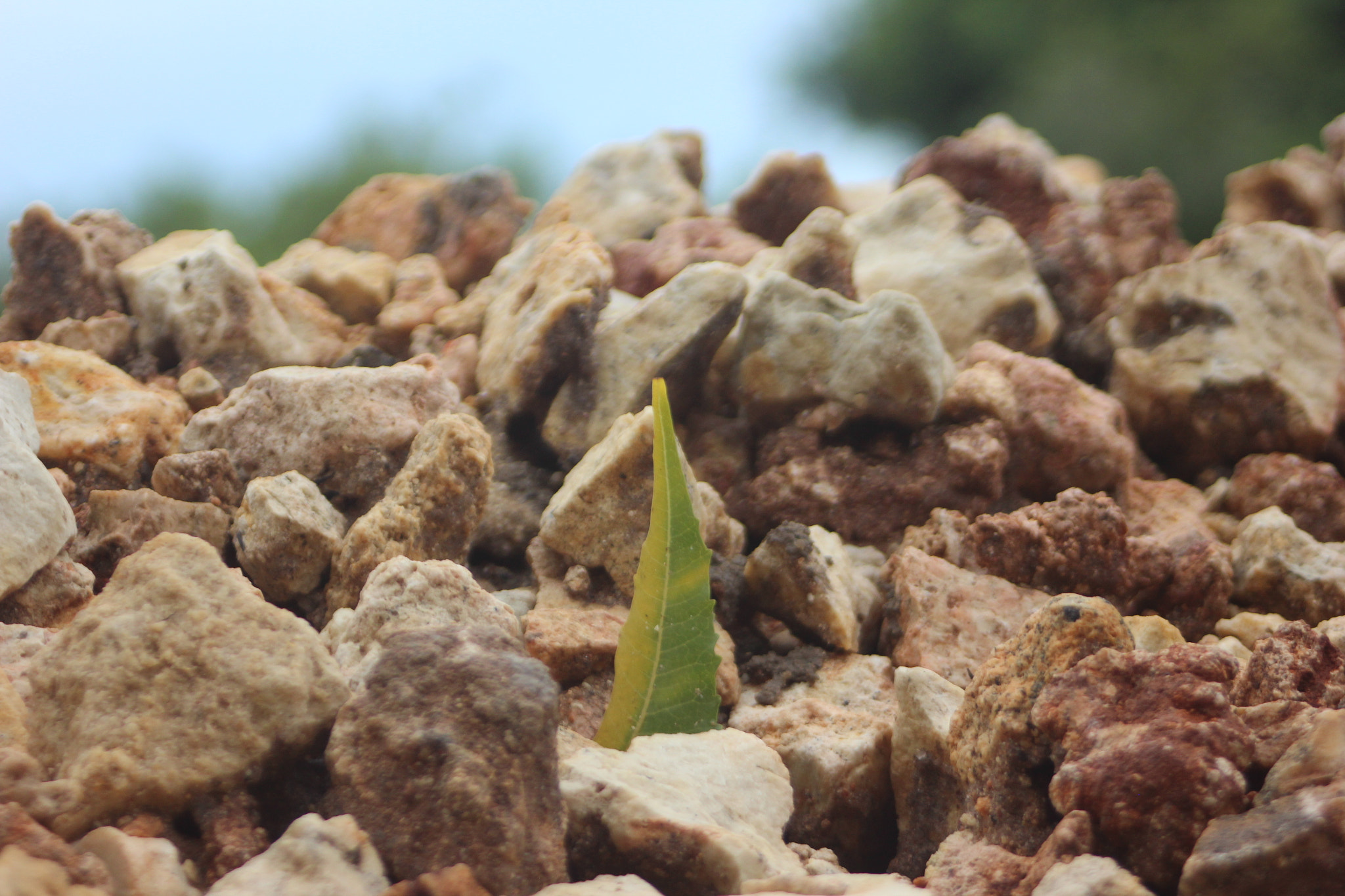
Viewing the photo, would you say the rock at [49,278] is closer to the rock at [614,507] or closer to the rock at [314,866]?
the rock at [614,507]

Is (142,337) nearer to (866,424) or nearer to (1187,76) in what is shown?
(866,424)

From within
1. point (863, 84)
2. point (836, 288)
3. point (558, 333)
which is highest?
point (863, 84)

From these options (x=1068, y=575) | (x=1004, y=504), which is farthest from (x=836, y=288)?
(x=1068, y=575)

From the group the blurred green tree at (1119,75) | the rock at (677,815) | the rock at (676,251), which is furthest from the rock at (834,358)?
the blurred green tree at (1119,75)

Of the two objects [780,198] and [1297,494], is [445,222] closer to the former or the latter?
[780,198]

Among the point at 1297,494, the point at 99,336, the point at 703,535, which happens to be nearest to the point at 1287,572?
the point at 1297,494

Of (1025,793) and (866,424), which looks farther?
(866,424)
